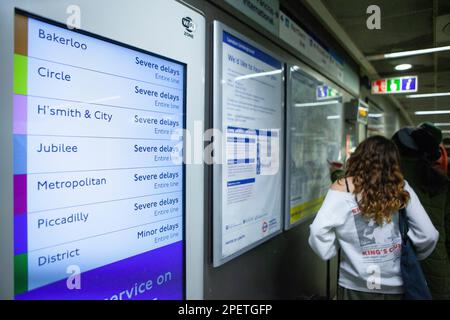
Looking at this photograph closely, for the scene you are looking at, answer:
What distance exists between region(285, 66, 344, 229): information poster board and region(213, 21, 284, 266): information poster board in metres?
0.18

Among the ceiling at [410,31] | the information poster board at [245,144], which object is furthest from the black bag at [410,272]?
the ceiling at [410,31]

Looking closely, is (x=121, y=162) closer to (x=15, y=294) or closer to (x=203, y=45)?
(x=15, y=294)

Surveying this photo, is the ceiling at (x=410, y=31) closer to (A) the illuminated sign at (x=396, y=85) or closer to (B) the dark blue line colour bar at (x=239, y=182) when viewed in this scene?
(A) the illuminated sign at (x=396, y=85)

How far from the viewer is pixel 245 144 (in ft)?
4.95

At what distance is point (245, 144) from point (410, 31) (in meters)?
2.19

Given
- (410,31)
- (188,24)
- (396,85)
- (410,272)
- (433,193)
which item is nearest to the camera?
(188,24)

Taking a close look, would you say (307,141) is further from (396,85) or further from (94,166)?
(396,85)

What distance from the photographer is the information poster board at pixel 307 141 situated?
2.06m

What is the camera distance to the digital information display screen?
0.72 metres

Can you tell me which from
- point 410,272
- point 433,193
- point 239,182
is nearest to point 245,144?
point 239,182

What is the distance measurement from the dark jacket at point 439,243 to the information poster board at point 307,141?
0.76 m

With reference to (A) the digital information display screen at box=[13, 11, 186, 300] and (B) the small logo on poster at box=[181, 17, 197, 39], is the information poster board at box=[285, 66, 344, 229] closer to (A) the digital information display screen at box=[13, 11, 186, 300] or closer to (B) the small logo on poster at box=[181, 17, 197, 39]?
(B) the small logo on poster at box=[181, 17, 197, 39]

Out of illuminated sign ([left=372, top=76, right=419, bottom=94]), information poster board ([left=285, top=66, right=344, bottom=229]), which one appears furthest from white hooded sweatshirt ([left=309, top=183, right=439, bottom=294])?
illuminated sign ([left=372, top=76, right=419, bottom=94])
